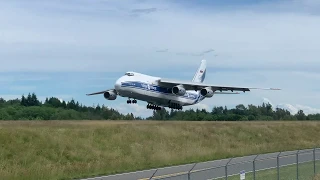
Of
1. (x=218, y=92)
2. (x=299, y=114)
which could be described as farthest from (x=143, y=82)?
(x=299, y=114)

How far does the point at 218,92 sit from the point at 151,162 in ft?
142

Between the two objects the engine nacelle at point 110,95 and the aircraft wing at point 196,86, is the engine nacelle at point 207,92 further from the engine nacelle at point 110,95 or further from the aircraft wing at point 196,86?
the engine nacelle at point 110,95

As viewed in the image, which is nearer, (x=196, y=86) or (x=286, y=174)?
(x=286, y=174)

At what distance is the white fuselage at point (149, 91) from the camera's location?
67000 millimetres

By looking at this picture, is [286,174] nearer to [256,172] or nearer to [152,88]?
[256,172]

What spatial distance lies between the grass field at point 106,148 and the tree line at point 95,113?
95.7ft

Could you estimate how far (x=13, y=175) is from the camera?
85.9 feet

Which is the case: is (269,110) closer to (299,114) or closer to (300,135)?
(299,114)

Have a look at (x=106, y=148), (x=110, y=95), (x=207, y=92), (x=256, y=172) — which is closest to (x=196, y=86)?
(x=207, y=92)

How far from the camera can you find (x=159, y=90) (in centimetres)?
7144

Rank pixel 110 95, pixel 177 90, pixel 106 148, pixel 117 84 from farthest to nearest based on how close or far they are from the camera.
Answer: pixel 110 95 → pixel 177 90 → pixel 117 84 → pixel 106 148

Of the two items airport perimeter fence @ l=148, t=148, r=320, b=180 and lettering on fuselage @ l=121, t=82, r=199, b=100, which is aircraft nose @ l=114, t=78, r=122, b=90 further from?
airport perimeter fence @ l=148, t=148, r=320, b=180

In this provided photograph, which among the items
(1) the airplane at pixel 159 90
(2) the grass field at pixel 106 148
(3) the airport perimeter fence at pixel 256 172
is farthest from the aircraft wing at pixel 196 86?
(3) the airport perimeter fence at pixel 256 172

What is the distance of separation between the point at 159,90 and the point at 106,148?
34012 mm
